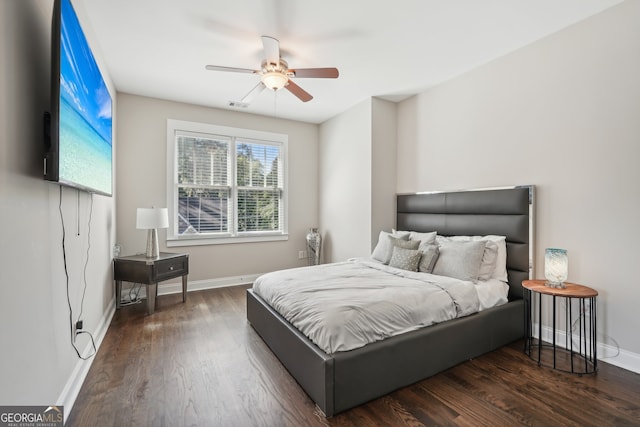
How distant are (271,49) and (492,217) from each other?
8.86 feet

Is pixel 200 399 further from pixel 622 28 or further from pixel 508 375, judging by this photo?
pixel 622 28

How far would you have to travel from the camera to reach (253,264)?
4809mm

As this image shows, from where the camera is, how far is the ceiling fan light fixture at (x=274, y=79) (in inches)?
106

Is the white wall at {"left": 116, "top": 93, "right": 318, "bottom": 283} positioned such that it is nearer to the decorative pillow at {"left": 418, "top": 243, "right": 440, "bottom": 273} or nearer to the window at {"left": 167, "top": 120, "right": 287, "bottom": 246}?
the window at {"left": 167, "top": 120, "right": 287, "bottom": 246}

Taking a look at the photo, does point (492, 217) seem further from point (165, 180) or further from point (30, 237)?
point (165, 180)

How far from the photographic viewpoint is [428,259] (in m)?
2.98

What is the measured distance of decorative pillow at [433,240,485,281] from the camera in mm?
2699

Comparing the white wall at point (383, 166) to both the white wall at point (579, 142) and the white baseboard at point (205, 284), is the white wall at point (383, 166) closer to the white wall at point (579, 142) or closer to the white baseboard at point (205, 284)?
the white wall at point (579, 142)

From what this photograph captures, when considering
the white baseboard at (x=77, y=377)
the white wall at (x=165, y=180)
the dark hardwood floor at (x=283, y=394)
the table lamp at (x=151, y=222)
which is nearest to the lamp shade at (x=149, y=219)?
the table lamp at (x=151, y=222)

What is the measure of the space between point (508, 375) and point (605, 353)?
90cm

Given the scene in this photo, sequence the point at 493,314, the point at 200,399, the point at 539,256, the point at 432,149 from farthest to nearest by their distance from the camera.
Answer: the point at 432,149 < the point at 539,256 < the point at 493,314 < the point at 200,399

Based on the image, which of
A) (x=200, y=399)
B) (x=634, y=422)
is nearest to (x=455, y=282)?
(x=634, y=422)

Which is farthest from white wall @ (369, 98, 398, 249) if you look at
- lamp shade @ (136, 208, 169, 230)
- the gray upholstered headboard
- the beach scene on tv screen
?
the beach scene on tv screen

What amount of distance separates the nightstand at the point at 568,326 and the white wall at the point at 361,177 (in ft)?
6.42
